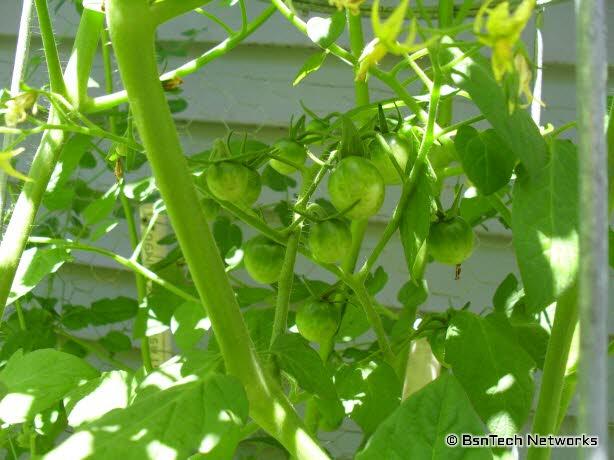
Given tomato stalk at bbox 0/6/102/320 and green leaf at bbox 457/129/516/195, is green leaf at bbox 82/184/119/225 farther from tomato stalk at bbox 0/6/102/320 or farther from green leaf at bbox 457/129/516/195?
green leaf at bbox 457/129/516/195

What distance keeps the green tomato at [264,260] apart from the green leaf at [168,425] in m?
0.17

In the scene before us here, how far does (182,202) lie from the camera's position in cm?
45

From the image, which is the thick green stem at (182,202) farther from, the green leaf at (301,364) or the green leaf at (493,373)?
the green leaf at (493,373)

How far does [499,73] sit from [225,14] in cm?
133

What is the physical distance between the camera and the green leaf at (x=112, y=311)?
127cm

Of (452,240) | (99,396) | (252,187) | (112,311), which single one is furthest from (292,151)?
(112,311)

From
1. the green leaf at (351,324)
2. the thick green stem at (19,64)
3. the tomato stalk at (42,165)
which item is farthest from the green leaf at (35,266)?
the green leaf at (351,324)

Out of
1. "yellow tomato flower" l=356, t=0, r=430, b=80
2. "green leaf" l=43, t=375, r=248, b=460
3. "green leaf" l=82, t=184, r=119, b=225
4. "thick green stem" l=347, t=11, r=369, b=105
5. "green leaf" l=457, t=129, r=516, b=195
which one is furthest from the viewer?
"green leaf" l=82, t=184, r=119, b=225

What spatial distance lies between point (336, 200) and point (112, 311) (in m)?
0.81

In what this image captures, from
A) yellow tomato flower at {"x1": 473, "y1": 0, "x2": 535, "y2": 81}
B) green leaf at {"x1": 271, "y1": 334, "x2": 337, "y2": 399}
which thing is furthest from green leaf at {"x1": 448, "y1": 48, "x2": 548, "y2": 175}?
green leaf at {"x1": 271, "y1": 334, "x2": 337, "y2": 399}

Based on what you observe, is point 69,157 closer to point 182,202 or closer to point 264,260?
point 264,260

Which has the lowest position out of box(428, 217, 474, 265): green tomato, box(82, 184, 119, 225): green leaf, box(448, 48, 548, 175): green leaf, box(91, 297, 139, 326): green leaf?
Answer: box(91, 297, 139, 326): green leaf

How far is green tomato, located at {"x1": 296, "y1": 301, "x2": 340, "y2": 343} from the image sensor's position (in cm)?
67

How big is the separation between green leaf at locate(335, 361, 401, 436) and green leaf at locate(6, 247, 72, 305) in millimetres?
331
